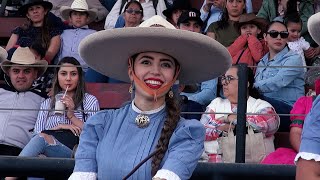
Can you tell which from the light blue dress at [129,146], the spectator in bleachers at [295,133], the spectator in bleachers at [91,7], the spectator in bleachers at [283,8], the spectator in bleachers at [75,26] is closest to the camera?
the light blue dress at [129,146]

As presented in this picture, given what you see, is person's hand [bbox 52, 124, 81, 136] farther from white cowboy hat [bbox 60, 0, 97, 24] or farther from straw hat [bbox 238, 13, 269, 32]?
white cowboy hat [bbox 60, 0, 97, 24]

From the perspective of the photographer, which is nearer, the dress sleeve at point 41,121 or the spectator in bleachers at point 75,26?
the dress sleeve at point 41,121

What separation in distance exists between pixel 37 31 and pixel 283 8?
7.23 feet

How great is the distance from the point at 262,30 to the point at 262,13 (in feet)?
2.40

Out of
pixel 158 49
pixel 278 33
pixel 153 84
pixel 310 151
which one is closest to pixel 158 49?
pixel 158 49

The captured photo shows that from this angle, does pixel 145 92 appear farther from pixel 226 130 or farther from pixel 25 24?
pixel 25 24

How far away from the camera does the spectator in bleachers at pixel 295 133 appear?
6.52 m

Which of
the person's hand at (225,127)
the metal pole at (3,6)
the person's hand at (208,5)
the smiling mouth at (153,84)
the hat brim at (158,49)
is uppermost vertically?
the hat brim at (158,49)

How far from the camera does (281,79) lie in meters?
7.65

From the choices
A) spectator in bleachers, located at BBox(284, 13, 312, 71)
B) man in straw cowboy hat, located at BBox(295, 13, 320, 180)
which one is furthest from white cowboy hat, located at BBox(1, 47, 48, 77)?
man in straw cowboy hat, located at BBox(295, 13, 320, 180)

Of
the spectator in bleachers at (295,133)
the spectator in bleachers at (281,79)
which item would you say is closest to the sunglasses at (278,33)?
the spectator in bleachers at (281,79)

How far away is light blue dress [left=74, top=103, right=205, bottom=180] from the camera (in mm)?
4559

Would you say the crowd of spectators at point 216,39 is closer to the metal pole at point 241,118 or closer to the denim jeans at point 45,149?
the denim jeans at point 45,149

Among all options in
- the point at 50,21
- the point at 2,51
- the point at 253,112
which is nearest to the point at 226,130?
the point at 253,112
